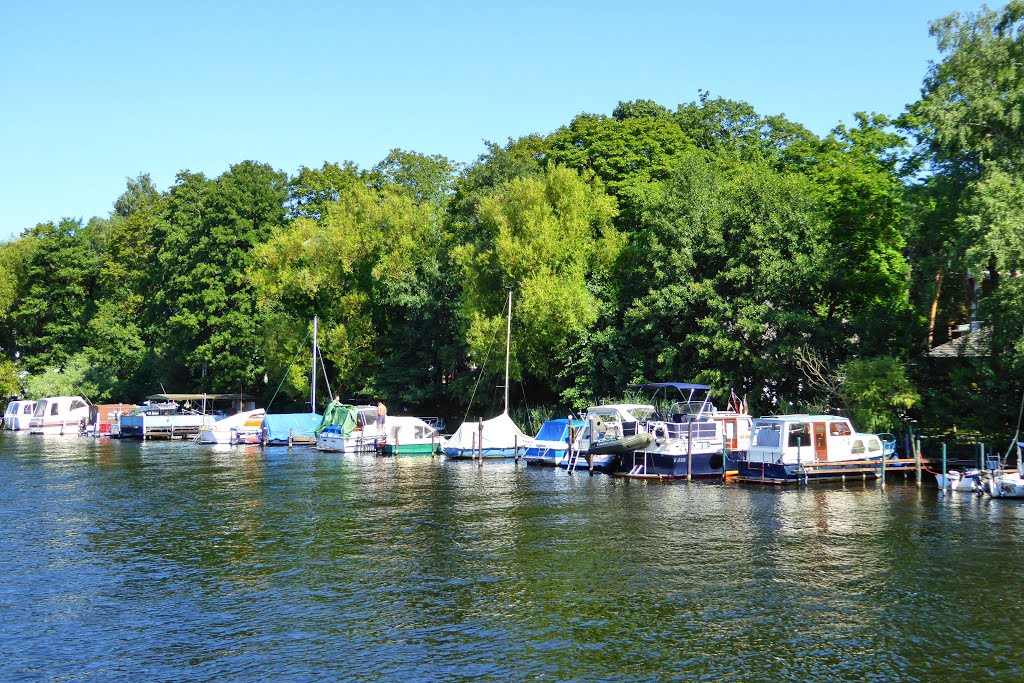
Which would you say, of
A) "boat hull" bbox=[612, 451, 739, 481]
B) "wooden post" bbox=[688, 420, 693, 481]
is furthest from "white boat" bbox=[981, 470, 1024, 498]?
"wooden post" bbox=[688, 420, 693, 481]

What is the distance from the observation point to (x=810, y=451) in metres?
42.3

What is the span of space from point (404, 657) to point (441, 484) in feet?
83.2

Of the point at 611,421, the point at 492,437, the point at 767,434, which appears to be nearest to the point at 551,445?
the point at 611,421

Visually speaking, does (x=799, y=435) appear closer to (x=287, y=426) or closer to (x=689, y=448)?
(x=689, y=448)

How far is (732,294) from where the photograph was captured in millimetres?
56000

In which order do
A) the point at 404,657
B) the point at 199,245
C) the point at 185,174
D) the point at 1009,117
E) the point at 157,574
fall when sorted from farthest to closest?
1. the point at 185,174
2. the point at 199,245
3. the point at 1009,117
4. the point at 157,574
5. the point at 404,657

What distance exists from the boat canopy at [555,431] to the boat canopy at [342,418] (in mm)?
14547

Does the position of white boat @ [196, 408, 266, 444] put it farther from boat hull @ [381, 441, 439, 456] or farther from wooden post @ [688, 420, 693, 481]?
wooden post @ [688, 420, 693, 481]

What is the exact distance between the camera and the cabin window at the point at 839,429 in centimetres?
4262

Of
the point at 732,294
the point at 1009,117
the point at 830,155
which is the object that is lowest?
the point at 732,294

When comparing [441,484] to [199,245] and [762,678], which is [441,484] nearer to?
[762,678]

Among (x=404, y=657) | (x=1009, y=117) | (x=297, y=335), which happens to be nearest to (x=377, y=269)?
(x=297, y=335)

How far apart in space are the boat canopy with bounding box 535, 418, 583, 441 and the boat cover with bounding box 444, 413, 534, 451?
7.76ft

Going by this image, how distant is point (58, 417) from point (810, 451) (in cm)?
6599
